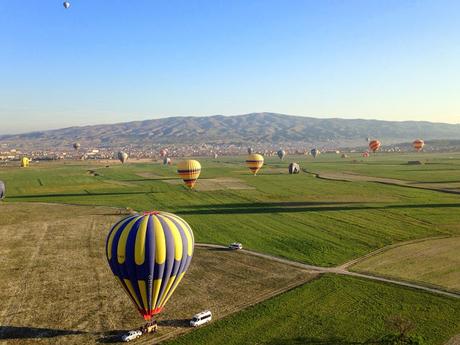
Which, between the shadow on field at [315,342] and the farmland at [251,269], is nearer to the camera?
the shadow on field at [315,342]

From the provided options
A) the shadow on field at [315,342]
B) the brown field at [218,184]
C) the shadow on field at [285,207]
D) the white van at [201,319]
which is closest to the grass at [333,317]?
the shadow on field at [315,342]

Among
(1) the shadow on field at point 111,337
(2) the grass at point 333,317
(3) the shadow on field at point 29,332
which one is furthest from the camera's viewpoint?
(3) the shadow on field at point 29,332

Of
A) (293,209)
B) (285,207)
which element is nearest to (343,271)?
(293,209)

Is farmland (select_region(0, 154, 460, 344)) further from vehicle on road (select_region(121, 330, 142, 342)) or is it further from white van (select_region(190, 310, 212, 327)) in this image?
vehicle on road (select_region(121, 330, 142, 342))

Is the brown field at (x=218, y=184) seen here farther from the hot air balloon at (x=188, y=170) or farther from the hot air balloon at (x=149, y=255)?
the hot air balloon at (x=149, y=255)

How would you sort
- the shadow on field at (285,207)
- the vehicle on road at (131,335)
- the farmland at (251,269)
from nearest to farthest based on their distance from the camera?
the vehicle on road at (131,335), the farmland at (251,269), the shadow on field at (285,207)

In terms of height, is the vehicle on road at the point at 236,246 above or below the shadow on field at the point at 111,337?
above

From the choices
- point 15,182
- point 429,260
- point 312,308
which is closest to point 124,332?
point 312,308

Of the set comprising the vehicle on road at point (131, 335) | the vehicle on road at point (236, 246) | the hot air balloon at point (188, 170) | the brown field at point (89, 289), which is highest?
the hot air balloon at point (188, 170)
